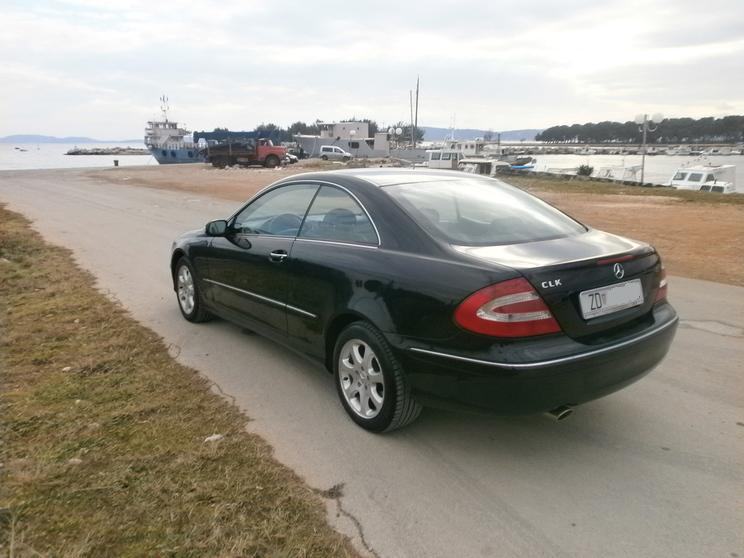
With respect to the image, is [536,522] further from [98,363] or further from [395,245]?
[98,363]

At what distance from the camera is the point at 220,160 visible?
46688 millimetres

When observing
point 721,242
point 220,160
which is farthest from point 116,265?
point 220,160

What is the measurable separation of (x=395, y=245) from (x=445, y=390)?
2.94 ft

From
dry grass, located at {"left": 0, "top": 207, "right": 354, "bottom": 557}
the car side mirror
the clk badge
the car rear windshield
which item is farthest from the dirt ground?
dry grass, located at {"left": 0, "top": 207, "right": 354, "bottom": 557}

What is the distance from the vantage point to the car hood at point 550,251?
9.73 feet

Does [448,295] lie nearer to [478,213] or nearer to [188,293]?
[478,213]

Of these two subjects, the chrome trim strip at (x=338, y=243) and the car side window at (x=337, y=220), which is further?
the car side window at (x=337, y=220)

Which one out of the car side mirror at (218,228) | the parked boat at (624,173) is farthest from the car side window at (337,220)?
the parked boat at (624,173)

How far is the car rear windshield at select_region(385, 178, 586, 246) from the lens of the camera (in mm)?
3398

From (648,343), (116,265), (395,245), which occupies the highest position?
(395,245)

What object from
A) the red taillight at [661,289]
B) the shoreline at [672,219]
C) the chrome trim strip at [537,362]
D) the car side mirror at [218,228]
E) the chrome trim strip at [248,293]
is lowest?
the shoreline at [672,219]

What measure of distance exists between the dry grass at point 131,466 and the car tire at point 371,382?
63cm

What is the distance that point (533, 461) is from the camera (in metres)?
3.13

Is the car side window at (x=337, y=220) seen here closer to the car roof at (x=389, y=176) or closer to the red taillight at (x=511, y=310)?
the car roof at (x=389, y=176)
